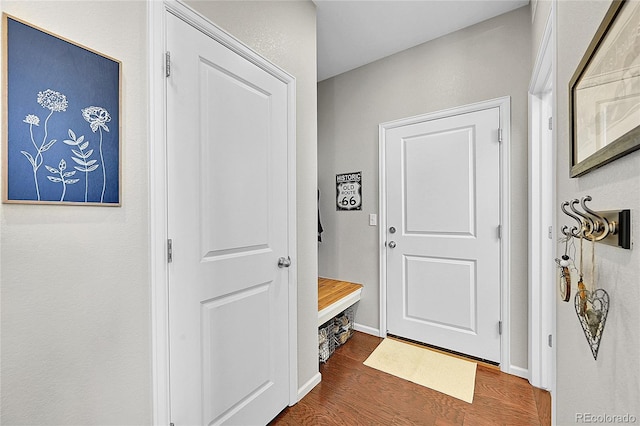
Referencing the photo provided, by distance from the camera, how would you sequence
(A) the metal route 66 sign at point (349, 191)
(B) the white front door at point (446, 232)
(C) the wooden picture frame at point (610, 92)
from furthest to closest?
(A) the metal route 66 sign at point (349, 191)
(B) the white front door at point (446, 232)
(C) the wooden picture frame at point (610, 92)

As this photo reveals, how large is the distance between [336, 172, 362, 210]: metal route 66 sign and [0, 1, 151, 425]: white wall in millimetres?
2060

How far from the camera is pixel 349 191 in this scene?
9.52ft

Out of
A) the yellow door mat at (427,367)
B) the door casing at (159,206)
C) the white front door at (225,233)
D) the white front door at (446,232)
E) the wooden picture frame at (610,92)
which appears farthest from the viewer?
the white front door at (446,232)

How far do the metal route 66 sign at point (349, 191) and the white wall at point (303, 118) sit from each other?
95 cm

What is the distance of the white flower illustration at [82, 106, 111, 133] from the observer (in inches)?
35.8

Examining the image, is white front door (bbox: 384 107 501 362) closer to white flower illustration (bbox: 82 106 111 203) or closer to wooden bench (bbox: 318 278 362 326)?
wooden bench (bbox: 318 278 362 326)

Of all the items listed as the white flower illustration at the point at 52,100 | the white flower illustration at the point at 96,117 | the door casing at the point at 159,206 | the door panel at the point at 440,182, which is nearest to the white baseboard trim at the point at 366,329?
the door panel at the point at 440,182

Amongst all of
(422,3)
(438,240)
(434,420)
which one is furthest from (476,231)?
(422,3)

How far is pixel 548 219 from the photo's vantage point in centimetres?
181

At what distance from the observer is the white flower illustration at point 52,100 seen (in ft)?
2.69

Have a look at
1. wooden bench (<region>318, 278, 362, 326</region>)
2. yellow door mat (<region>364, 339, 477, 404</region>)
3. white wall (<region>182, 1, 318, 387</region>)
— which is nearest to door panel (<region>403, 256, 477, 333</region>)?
yellow door mat (<region>364, 339, 477, 404</region>)

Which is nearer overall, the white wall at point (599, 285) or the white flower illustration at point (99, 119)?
the white wall at point (599, 285)

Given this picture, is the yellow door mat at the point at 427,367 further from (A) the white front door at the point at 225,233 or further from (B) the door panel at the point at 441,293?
(A) the white front door at the point at 225,233

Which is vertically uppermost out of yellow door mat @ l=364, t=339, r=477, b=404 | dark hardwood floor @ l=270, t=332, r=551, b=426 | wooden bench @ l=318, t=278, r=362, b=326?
wooden bench @ l=318, t=278, r=362, b=326
